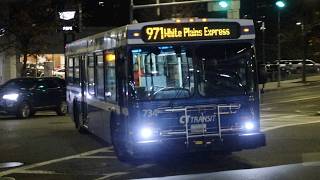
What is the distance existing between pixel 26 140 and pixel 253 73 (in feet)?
27.5

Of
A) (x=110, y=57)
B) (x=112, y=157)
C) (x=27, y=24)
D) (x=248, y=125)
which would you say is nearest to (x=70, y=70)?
(x=112, y=157)

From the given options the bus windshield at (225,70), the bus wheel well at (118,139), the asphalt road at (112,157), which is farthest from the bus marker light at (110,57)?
the asphalt road at (112,157)

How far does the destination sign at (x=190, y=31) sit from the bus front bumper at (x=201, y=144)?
189 centimetres

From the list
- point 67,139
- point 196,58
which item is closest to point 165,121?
point 196,58

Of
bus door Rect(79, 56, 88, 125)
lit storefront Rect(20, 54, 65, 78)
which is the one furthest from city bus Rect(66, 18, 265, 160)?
lit storefront Rect(20, 54, 65, 78)

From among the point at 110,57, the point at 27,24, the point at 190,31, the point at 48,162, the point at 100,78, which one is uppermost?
the point at 27,24

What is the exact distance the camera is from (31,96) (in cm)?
2769

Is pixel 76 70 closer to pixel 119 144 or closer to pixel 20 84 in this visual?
pixel 119 144

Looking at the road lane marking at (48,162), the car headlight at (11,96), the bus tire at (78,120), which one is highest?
the car headlight at (11,96)

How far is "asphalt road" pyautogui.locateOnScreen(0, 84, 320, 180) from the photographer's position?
12.2 m

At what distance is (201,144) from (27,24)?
102ft

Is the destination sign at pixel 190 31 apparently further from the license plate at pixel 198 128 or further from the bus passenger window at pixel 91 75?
the bus passenger window at pixel 91 75

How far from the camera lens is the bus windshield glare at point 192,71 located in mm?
11938

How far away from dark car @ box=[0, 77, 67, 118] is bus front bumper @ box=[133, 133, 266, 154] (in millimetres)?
16237
